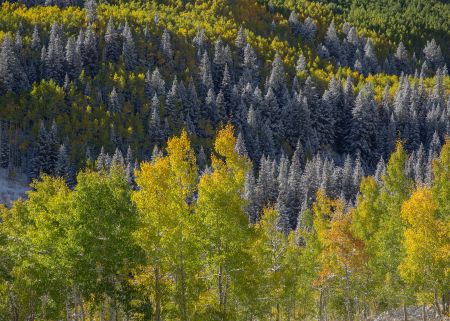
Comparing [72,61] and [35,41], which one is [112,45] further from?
[35,41]

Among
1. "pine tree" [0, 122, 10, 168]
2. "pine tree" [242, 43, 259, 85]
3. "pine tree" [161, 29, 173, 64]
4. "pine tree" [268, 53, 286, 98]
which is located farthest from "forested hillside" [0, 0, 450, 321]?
"pine tree" [268, 53, 286, 98]

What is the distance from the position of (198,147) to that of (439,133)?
7091 cm

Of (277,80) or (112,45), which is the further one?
(277,80)

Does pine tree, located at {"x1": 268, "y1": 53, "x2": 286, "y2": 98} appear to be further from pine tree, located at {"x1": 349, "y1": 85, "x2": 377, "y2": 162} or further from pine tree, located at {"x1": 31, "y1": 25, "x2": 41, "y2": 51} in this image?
pine tree, located at {"x1": 31, "y1": 25, "x2": 41, "y2": 51}

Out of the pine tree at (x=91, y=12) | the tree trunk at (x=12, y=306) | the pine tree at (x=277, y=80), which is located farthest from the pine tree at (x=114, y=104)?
the tree trunk at (x=12, y=306)

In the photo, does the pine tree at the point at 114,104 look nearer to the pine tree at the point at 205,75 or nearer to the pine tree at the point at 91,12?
the pine tree at the point at 205,75

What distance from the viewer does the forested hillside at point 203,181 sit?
102ft

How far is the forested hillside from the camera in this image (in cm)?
3102

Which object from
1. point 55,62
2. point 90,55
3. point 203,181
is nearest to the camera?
point 203,181

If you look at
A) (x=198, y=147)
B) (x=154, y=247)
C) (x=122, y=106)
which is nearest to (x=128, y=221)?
(x=154, y=247)

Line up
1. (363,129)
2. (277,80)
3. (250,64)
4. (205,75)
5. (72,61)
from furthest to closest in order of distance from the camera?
(250,64)
(277,80)
(205,75)
(363,129)
(72,61)

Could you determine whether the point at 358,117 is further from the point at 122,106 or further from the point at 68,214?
the point at 68,214

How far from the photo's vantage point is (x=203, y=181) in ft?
104

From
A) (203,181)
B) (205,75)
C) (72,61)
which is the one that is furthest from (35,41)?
(203,181)
